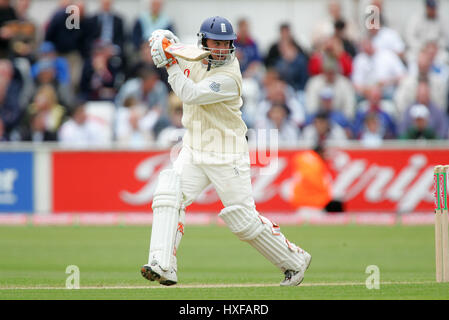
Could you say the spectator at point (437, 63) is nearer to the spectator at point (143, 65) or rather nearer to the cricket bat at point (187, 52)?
the spectator at point (143, 65)

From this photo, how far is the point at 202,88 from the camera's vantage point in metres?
7.54

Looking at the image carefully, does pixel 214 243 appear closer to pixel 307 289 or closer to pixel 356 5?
pixel 307 289

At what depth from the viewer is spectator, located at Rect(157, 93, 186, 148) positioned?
1566 centimetres

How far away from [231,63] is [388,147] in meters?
8.31

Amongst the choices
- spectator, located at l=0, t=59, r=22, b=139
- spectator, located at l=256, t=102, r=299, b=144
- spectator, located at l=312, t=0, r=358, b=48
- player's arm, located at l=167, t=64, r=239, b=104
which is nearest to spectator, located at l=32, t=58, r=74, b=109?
spectator, located at l=0, t=59, r=22, b=139

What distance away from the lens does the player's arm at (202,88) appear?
754 cm

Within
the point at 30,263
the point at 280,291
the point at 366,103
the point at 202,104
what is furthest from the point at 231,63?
the point at 366,103

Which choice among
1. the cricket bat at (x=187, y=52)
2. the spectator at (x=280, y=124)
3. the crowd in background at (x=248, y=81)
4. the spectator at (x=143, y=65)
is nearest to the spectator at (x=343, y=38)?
the crowd in background at (x=248, y=81)

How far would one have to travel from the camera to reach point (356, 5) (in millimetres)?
19500

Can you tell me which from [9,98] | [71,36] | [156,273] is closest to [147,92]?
[71,36]

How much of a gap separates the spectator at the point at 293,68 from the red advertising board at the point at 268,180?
2442mm

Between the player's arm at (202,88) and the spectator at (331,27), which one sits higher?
the spectator at (331,27)

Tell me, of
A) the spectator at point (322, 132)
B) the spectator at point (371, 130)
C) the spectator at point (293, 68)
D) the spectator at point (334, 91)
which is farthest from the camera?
the spectator at point (293, 68)

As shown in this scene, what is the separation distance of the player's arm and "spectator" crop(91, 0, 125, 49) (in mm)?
9915
